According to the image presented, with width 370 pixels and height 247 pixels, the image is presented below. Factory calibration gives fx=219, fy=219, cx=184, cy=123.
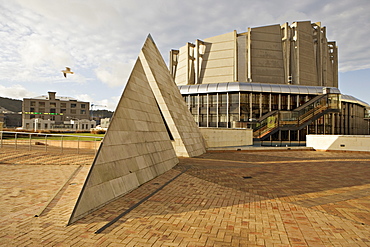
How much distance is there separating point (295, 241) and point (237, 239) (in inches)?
41.8

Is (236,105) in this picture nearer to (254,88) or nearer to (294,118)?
(254,88)

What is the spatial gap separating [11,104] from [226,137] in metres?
178

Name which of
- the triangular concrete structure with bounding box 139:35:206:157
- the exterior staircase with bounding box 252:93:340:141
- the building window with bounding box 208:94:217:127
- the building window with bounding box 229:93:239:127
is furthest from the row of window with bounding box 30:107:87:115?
the triangular concrete structure with bounding box 139:35:206:157

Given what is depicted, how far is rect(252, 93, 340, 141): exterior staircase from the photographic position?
26.2 metres

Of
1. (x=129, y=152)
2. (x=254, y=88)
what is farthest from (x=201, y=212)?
(x=254, y=88)

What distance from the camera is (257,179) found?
899 cm

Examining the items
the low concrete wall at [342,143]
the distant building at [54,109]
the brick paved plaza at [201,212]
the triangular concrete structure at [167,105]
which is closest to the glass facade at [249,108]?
the low concrete wall at [342,143]

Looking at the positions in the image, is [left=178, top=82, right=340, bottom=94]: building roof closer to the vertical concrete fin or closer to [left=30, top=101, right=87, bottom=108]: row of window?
the vertical concrete fin

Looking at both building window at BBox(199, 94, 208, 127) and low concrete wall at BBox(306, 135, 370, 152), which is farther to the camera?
building window at BBox(199, 94, 208, 127)

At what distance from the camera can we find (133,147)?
792cm

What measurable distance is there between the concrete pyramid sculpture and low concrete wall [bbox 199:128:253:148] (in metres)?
6.71

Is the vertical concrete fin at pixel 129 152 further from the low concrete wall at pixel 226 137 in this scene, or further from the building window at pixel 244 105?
the building window at pixel 244 105

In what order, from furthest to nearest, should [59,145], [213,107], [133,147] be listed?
[213,107] < [59,145] < [133,147]

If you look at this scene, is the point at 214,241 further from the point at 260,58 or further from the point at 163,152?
the point at 260,58
